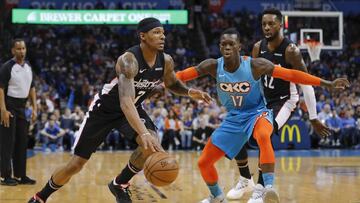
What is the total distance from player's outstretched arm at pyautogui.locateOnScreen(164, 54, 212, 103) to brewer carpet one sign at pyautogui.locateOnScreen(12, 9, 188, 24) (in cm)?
1600

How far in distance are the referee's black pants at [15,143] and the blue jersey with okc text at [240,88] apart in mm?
3323

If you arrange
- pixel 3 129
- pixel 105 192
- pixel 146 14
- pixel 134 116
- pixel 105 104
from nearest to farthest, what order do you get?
1. pixel 134 116
2. pixel 105 104
3. pixel 105 192
4. pixel 3 129
5. pixel 146 14

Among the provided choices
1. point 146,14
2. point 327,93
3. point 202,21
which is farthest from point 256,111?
point 202,21

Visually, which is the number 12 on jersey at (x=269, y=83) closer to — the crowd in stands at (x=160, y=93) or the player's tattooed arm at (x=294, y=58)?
the player's tattooed arm at (x=294, y=58)

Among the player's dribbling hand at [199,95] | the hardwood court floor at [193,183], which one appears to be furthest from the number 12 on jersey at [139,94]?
the hardwood court floor at [193,183]

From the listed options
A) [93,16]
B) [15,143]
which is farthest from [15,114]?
[93,16]

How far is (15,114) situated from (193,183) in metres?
2.59

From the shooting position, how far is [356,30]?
26172 millimetres

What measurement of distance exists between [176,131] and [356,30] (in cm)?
1337

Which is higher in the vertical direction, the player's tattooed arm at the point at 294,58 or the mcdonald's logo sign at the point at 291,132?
the player's tattooed arm at the point at 294,58

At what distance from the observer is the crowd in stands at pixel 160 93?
52.2 ft

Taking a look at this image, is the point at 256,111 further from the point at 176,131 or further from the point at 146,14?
the point at 146,14

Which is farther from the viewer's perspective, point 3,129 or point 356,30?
point 356,30

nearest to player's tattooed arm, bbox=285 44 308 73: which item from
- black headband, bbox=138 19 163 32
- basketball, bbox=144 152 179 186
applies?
black headband, bbox=138 19 163 32
